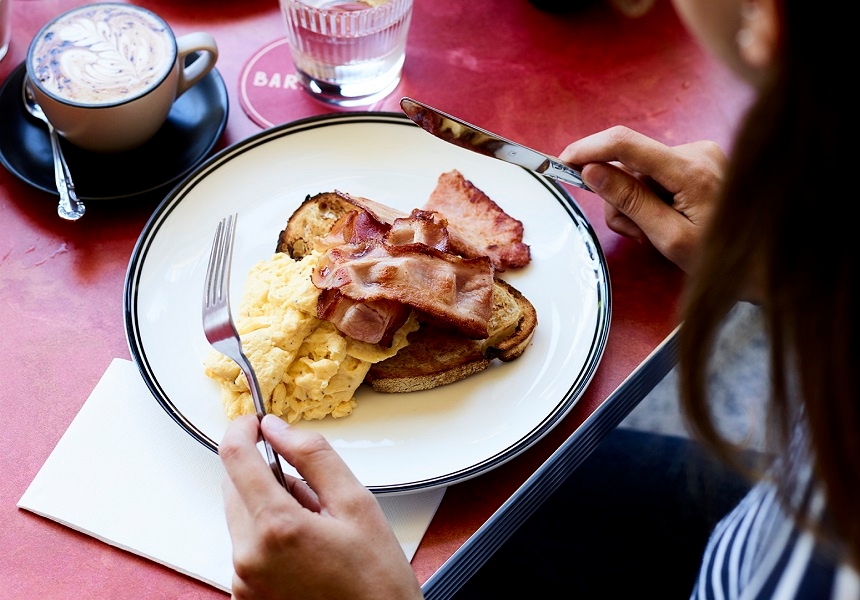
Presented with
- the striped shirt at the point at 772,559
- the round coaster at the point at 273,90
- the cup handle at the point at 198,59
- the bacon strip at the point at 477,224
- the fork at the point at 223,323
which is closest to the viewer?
the striped shirt at the point at 772,559

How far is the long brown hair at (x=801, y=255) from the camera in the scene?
0.58 metres

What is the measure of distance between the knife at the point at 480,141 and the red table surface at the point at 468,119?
199 mm

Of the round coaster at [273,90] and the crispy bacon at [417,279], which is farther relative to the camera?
the round coaster at [273,90]

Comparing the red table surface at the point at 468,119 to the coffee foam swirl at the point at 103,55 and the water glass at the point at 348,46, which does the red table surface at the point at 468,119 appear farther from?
the coffee foam swirl at the point at 103,55

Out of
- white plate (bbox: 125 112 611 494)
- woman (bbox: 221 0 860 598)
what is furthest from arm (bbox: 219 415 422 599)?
white plate (bbox: 125 112 611 494)

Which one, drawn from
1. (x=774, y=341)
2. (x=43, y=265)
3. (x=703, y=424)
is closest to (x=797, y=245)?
(x=774, y=341)

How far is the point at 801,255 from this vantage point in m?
0.65

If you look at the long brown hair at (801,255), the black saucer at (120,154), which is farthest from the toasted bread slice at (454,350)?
the long brown hair at (801,255)

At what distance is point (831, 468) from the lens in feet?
2.36

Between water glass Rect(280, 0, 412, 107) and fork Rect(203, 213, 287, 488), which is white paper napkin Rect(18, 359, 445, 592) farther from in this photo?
water glass Rect(280, 0, 412, 107)

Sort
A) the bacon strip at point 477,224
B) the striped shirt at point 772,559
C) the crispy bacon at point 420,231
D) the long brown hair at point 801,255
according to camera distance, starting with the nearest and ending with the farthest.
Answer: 1. the long brown hair at point 801,255
2. the striped shirt at point 772,559
3. the crispy bacon at point 420,231
4. the bacon strip at point 477,224

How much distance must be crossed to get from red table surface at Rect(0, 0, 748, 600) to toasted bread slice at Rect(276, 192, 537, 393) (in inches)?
6.6

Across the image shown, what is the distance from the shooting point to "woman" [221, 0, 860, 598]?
61 cm

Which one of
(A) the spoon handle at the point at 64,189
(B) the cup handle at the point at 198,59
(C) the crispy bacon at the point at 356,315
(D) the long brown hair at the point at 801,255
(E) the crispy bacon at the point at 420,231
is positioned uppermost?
(D) the long brown hair at the point at 801,255
